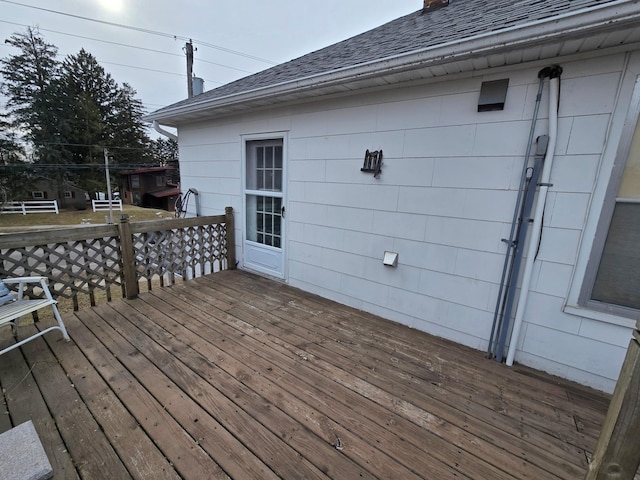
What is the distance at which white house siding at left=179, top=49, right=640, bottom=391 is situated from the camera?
5.96 ft

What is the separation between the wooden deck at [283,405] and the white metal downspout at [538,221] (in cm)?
29

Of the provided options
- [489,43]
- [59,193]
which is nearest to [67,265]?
[489,43]

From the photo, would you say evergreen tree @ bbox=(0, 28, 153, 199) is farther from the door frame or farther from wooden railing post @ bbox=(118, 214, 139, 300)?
wooden railing post @ bbox=(118, 214, 139, 300)

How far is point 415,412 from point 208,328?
1.90m

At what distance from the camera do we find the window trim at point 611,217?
64.5 inches

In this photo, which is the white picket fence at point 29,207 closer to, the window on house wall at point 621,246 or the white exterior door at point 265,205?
the white exterior door at point 265,205

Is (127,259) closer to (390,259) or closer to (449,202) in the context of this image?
(390,259)

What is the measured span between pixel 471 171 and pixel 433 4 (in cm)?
278

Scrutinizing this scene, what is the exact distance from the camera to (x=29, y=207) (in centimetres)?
1661

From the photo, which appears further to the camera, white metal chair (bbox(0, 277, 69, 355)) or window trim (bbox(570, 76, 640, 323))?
white metal chair (bbox(0, 277, 69, 355))

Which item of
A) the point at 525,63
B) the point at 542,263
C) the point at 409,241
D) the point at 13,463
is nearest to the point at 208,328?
the point at 13,463

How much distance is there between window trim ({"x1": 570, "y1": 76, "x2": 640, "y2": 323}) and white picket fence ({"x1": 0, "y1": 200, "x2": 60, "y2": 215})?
80.5ft

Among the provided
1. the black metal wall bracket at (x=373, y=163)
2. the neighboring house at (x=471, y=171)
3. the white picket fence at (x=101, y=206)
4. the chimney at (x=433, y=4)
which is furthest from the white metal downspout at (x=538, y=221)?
the white picket fence at (x=101, y=206)

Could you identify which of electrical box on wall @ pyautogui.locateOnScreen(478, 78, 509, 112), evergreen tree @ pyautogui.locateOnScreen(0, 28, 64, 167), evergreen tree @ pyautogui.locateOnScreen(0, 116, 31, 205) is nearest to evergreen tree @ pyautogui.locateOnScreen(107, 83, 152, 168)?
evergreen tree @ pyautogui.locateOnScreen(0, 28, 64, 167)
